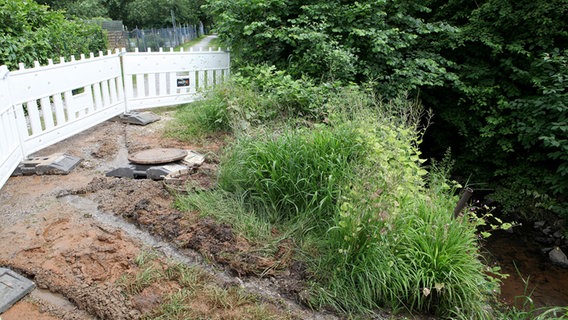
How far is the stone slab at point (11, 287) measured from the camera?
230cm

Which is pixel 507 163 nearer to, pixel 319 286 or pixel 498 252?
pixel 498 252

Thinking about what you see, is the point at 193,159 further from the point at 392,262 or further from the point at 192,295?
the point at 392,262

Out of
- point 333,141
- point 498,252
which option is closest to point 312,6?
point 333,141

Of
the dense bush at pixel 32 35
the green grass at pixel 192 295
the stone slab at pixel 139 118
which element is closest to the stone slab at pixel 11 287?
the green grass at pixel 192 295

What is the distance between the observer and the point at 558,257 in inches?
219

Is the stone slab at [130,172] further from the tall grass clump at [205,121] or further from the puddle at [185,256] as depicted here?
the tall grass clump at [205,121]

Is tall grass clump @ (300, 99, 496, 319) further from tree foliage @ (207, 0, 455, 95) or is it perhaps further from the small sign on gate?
the small sign on gate

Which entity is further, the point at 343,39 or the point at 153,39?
the point at 153,39

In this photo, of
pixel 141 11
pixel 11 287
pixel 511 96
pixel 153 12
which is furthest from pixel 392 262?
pixel 141 11

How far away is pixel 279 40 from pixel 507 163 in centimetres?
473

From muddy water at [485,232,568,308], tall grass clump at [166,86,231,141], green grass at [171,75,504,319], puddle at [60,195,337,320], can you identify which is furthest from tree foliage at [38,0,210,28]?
green grass at [171,75,504,319]

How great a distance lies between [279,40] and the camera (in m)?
6.93

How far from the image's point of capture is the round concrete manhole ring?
14.3ft

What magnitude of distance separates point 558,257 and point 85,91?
733 centimetres
